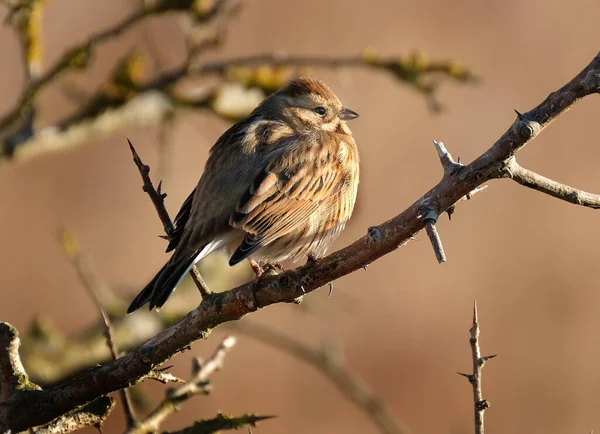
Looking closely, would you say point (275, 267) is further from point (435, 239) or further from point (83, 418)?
point (435, 239)

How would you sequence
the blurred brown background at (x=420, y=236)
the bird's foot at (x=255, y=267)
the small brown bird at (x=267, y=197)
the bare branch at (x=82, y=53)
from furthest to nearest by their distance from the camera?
the blurred brown background at (x=420, y=236) → the bird's foot at (x=255, y=267) → the bare branch at (x=82, y=53) → the small brown bird at (x=267, y=197)

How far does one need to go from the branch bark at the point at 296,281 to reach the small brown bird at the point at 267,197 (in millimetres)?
742

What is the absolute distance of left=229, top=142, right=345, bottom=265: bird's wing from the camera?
4.23 meters

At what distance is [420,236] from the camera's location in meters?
8.88

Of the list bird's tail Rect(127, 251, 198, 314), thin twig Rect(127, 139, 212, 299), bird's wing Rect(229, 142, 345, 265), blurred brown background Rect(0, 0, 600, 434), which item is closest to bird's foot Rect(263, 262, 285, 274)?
bird's wing Rect(229, 142, 345, 265)

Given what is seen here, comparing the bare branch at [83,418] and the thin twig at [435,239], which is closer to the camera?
the thin twig at [435,239]

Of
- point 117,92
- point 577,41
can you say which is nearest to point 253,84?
point 117,92

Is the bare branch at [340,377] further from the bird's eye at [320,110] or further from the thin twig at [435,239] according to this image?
the thin twig at [435,239]

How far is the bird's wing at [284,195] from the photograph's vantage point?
4227 mm

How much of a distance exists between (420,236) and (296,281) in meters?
5.89

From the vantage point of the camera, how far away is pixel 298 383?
8.50m

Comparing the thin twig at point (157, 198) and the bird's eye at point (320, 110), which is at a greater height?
the bird's eye at point (320, 110)

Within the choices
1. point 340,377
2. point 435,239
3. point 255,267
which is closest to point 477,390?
point 435,239

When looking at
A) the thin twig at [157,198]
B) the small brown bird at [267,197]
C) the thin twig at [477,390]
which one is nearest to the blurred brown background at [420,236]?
the small brown bird at [267,197]
